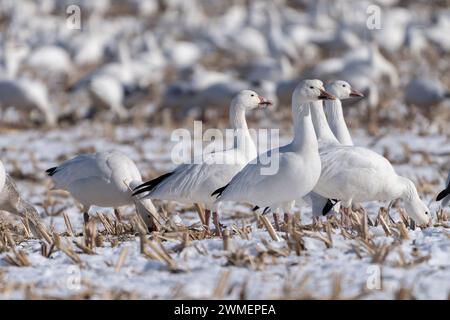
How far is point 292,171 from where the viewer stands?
5.12m

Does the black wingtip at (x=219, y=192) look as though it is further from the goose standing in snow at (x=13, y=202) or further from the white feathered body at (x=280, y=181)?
the goose standing in snow at (x=13, y=202)

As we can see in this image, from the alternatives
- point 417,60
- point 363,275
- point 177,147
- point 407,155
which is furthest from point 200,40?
point 363,275

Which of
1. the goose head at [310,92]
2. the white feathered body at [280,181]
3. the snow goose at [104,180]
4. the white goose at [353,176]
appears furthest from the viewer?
the snow goose at [104,180]

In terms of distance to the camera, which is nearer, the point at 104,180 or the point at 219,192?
the point at 219,192

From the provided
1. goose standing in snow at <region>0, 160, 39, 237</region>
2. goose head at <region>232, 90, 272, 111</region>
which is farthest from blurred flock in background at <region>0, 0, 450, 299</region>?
goose head at <region>232, 90, 272, 111</region>

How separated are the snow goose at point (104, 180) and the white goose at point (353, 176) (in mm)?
1274

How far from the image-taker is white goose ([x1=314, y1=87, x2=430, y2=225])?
573 cm

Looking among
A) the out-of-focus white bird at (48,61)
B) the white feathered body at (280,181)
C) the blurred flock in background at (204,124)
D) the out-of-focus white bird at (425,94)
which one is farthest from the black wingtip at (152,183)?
the out-of-focus white bird at (48,61)

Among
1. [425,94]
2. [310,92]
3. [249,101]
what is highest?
[310,92]

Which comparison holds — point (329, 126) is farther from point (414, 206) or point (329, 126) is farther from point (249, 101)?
point (414, 206)

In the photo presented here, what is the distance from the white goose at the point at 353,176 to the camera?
5.73 meters

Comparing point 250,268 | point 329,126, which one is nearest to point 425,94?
point 329,126

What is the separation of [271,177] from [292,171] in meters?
0.15

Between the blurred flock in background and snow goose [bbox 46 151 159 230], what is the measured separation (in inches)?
8.4
